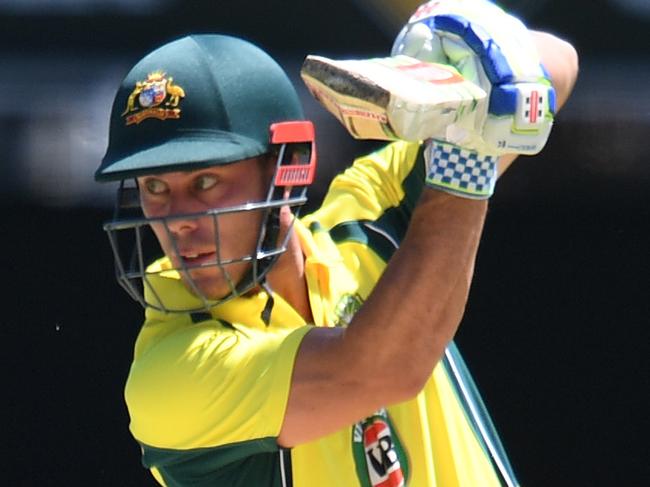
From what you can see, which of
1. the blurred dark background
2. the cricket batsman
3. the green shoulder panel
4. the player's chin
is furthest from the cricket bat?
the blurred dark background

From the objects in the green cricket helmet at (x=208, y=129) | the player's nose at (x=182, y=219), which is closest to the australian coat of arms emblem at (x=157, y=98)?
the green cricket helmet at (x=208, y=129)

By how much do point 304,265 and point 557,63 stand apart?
508mm

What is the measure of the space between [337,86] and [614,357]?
1633mm

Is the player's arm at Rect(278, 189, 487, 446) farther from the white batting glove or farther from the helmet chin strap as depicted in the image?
the helmet chin strap

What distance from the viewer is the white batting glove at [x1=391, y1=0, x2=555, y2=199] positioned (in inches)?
84.8

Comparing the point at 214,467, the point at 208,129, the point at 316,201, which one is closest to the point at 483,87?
the point at 208,129

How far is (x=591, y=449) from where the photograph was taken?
3561mm

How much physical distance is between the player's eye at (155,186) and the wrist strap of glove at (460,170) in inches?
15.8

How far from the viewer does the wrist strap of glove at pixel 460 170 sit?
7.24 ft

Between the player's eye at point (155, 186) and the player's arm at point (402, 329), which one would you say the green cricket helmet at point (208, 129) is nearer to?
the player's eye at point (155, 186)

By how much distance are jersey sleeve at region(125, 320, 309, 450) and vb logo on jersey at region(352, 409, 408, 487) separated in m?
0.17

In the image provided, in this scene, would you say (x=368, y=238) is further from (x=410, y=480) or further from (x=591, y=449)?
(x=591, y=449)

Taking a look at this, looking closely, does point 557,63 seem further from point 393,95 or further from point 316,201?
point 316,201

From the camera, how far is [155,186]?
2.40 m
